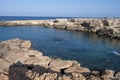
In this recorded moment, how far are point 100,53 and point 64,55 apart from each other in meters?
6.93

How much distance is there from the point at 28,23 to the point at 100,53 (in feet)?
208

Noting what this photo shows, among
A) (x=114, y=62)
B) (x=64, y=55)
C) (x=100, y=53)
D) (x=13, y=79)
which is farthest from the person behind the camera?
(x=100, y=53)

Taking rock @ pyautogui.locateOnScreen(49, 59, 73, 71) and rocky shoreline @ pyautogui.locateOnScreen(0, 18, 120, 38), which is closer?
rock @ pyautogui.locateOnScreen(49, 59, 73, 71)

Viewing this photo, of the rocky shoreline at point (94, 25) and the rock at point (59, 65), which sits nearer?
the rock at point (59, 65)

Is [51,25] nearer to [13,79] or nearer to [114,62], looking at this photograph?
[114,62]

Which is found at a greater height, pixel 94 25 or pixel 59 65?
pixel 94 25

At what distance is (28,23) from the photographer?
97.4m

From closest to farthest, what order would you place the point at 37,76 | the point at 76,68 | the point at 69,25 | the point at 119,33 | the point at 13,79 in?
1. the point at 37,76
2. the point at 13,79
3. the point at 76,68
4. the point at 119,33
5. the point at 69,25

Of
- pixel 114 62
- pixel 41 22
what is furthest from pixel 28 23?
pixel 114 62

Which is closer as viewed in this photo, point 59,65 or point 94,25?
point 59,65

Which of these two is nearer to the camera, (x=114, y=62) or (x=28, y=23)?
(x=114, y=62)

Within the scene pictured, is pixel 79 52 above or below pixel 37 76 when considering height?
below

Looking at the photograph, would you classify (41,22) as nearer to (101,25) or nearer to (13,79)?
(101,25)

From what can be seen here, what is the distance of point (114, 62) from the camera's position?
106 ft
